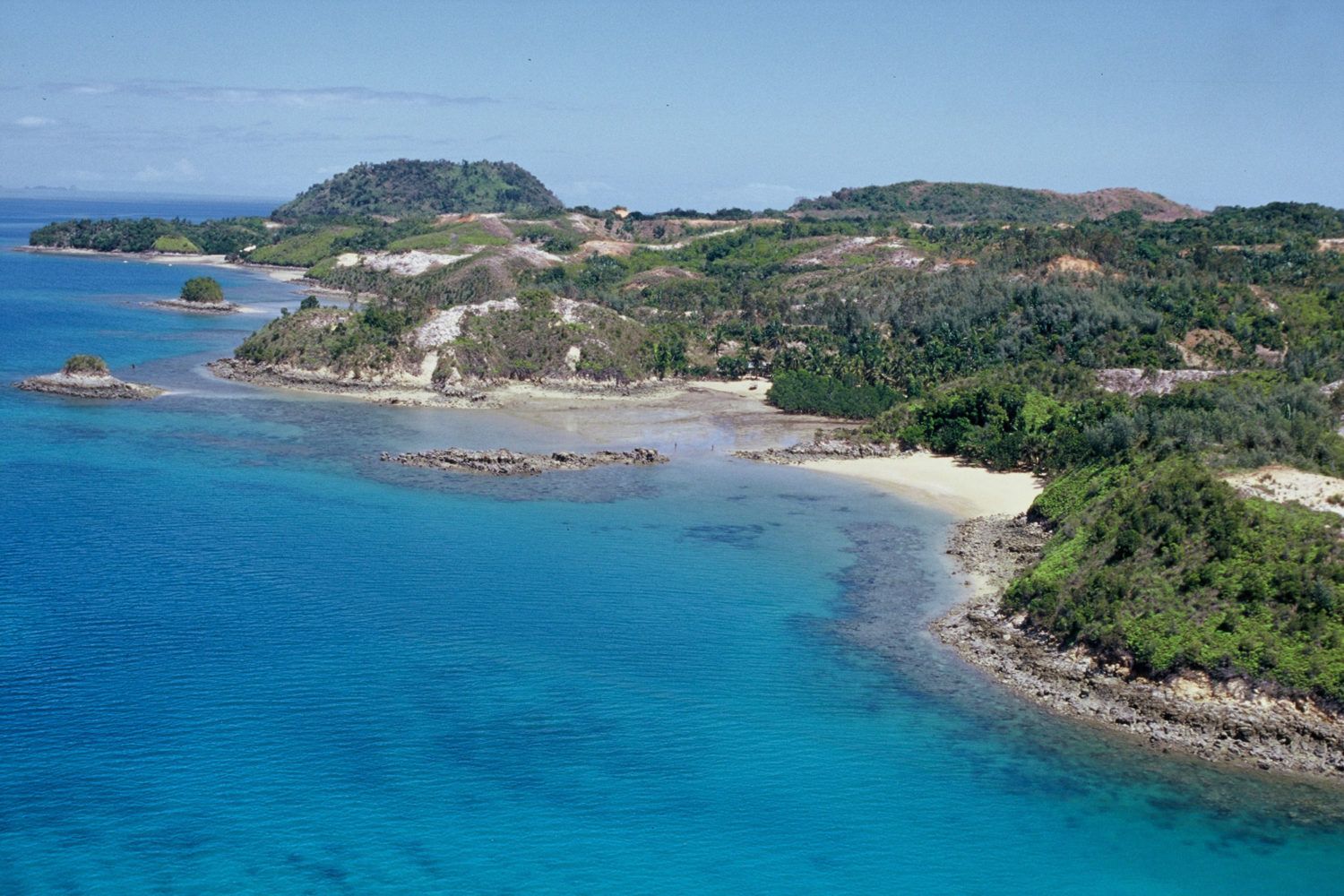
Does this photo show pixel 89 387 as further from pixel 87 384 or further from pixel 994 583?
pixel 994 583

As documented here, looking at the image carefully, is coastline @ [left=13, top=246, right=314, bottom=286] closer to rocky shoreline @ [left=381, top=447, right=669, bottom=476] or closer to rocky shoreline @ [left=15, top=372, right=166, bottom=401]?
rocky shoreline @ [left=15, top=372, right=166, bottom=401]

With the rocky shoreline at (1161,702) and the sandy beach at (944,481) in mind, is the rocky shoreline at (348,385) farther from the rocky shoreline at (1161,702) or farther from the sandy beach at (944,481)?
the rocky shoreline at (1161,702)

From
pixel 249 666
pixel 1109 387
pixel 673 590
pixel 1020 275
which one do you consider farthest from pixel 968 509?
pixel 1020 275

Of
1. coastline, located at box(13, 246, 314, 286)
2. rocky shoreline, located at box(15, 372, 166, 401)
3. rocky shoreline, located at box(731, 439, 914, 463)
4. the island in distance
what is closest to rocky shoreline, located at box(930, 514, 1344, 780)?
rocky shoreline, located at box(731, 439, 914, 463)

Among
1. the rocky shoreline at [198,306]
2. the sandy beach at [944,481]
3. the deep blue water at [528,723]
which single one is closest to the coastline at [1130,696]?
the deep blue water at [528,723]

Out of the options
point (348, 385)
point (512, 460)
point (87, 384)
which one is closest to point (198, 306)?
point (348, 385)

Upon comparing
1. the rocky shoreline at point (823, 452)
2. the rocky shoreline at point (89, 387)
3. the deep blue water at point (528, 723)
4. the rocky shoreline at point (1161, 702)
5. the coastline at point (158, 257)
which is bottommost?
the deep blue water at point (528, 723)
